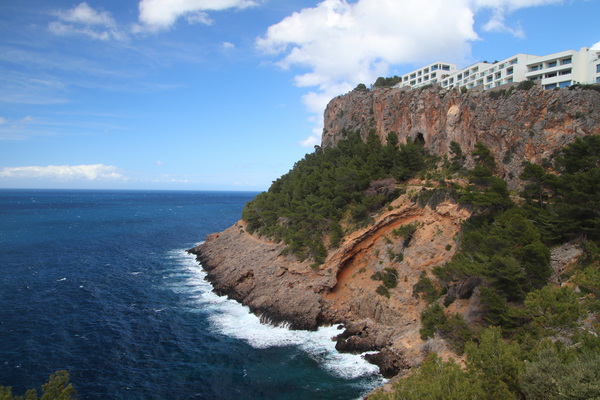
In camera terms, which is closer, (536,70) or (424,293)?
(424,293)

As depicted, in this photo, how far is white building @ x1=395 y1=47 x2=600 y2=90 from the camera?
4638 cm

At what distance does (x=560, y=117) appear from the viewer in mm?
35062

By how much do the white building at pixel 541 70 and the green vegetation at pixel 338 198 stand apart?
47.8 feet

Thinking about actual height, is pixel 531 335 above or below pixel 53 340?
above

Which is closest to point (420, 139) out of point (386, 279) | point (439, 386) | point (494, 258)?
point (386, 279)

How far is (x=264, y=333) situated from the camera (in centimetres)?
3625

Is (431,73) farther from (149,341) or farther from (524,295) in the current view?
(149,341)

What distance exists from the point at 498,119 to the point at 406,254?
18485mm

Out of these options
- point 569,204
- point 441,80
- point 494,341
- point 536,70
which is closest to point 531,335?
point 494,341

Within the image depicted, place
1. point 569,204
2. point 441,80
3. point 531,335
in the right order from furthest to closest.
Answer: point 441,80 → point 569,204 → point 531,335

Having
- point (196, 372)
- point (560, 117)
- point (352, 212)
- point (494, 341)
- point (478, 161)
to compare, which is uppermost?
point (560, 117)

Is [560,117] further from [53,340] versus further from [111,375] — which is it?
[53,340]

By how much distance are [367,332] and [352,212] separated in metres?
16.1

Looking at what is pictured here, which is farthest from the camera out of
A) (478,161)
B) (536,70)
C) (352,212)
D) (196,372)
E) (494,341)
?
(536,70)
